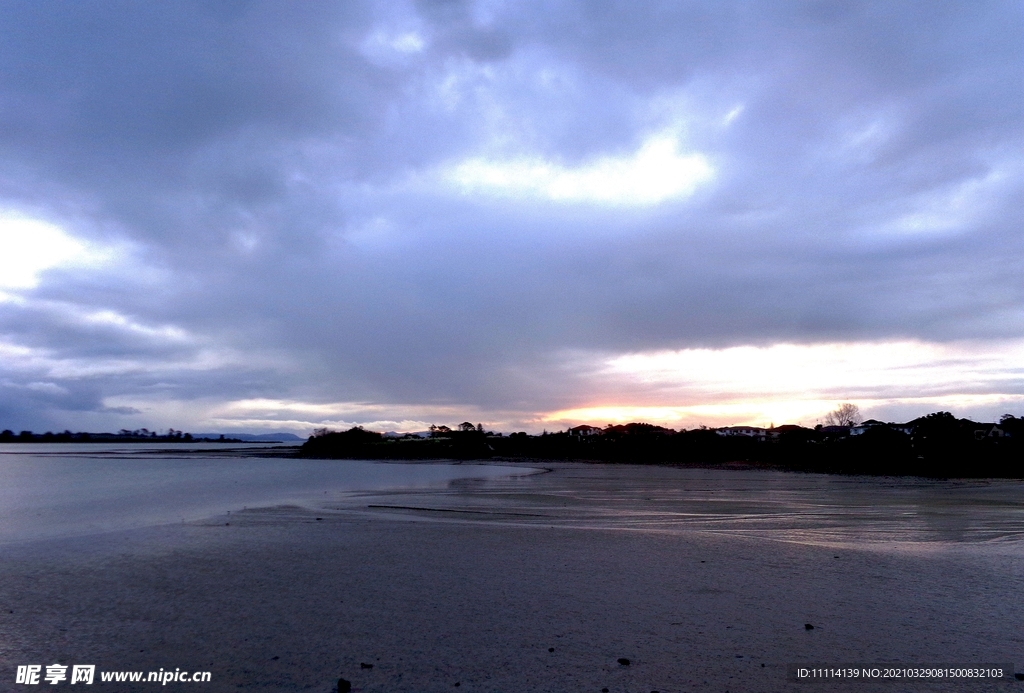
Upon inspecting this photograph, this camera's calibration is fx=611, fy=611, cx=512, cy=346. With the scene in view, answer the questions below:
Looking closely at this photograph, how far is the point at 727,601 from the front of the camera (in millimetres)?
9922

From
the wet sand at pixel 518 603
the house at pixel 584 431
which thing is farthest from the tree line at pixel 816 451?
the wet sand at pixel 518 603

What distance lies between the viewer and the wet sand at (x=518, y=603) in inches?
292

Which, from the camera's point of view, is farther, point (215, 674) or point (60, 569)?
point (60, 569)

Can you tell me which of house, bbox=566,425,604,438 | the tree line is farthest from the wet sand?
house, bbox=566,425,604,438

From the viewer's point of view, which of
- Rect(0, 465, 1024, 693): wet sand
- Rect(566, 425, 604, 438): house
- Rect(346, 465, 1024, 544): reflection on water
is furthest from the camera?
Rect(566, 425, 604, 438): house

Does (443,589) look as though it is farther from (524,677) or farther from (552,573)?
(524,677)

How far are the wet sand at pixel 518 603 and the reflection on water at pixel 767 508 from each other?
0.32m

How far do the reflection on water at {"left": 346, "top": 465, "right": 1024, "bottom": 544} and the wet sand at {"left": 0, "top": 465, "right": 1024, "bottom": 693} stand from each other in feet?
1.05

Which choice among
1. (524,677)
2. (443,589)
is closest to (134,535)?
(443,589)

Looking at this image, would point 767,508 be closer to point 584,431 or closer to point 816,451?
point 816,451

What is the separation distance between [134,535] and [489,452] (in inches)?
3412

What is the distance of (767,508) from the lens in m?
24.0

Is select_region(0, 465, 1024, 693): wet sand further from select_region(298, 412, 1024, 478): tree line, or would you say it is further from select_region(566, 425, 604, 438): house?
select_region(566, 425, 604, 438): house

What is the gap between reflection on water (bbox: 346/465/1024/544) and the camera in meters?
17.7
